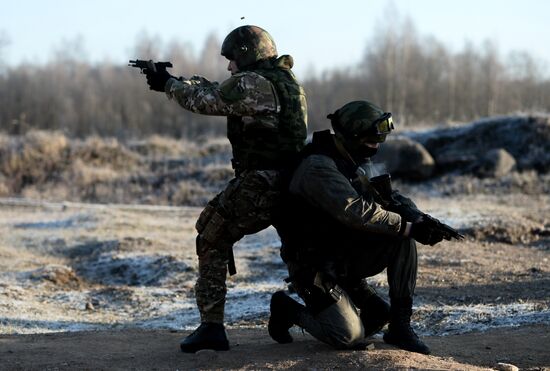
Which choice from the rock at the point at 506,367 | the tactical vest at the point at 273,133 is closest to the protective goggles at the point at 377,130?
the tactical vest at the point at 273,133

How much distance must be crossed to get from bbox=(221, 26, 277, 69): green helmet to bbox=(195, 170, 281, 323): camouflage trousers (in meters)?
0.66

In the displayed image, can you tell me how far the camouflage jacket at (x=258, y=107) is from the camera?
17.0 feet

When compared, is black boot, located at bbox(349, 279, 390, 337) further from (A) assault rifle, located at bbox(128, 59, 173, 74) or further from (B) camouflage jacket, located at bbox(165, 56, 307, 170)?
(A) assault rifle, located at bbox(128, 59, 173, 74)

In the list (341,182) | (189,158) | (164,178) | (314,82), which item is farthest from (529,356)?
(314,82)

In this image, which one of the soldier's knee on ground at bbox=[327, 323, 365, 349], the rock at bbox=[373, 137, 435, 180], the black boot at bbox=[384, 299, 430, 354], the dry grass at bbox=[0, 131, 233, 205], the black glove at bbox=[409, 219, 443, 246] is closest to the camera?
the black glove at bbox=[409, 219, 443, 246]

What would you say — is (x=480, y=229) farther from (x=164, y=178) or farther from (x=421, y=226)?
(x=164, y=178)

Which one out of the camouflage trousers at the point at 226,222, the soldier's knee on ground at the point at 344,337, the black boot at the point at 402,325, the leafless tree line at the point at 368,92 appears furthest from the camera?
the leafless tree line at the point at 368,92

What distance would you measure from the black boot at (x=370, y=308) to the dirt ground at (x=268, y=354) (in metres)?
0.11

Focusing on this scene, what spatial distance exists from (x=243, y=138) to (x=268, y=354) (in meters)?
1.23

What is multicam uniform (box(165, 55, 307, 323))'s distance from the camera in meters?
5.20

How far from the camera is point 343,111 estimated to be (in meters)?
5.17

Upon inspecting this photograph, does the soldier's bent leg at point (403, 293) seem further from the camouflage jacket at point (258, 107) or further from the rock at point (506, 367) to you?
the camouflage jacket at point (258, 107)

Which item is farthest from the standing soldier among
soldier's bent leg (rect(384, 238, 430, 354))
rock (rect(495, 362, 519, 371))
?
rock (rect(495, 362, 519, 371))

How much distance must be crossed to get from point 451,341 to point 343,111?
1.72 meters
